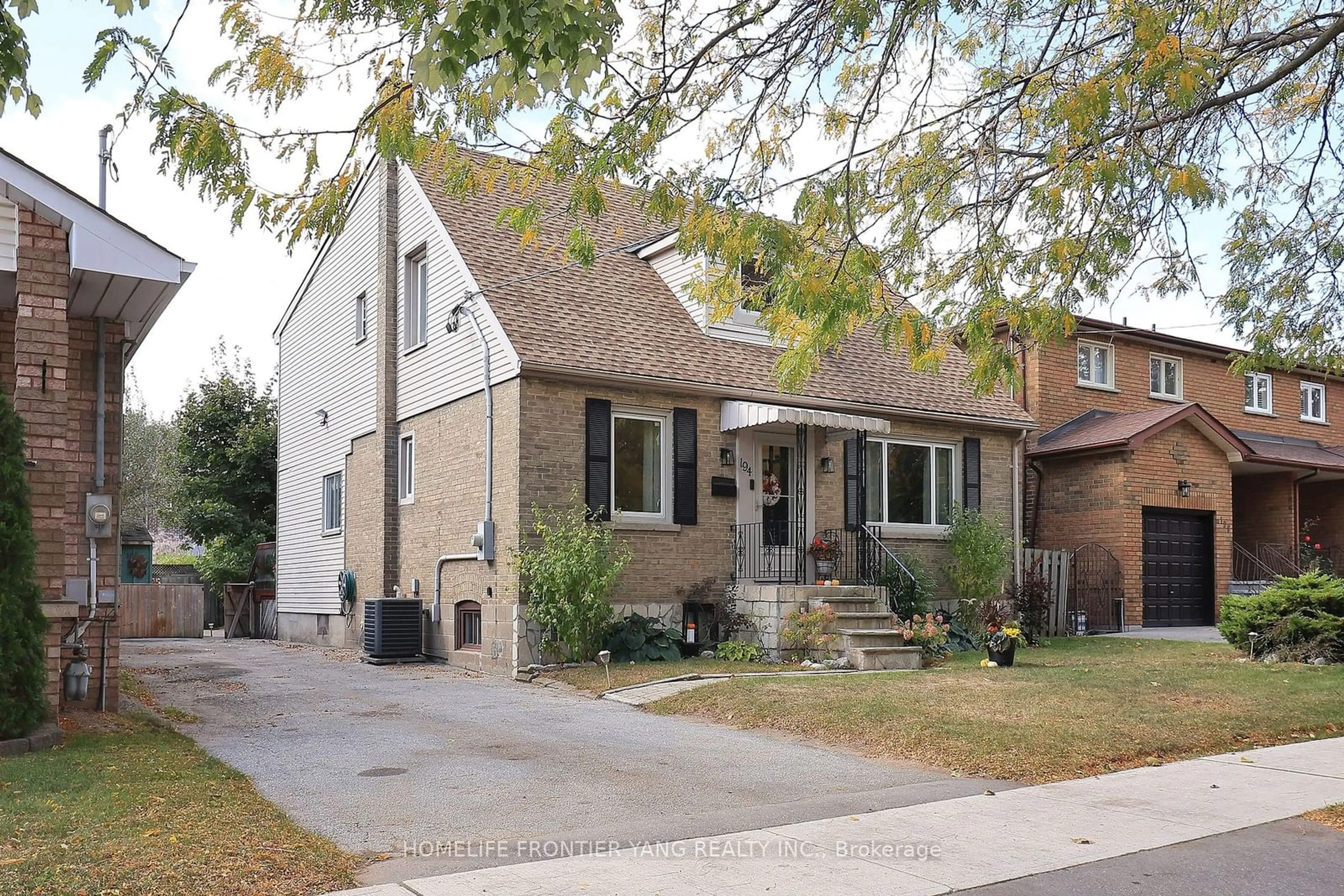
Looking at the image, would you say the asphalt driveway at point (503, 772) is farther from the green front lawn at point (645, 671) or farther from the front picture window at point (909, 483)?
the front picture window at point (909, 483)

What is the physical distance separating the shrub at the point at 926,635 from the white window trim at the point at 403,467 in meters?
8.05

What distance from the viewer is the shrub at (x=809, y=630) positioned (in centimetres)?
1498

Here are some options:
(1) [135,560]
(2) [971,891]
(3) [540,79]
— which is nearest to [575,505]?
(3) [540,79]

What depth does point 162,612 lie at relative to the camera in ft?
85.8

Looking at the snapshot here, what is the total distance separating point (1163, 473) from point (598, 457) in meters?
11.7

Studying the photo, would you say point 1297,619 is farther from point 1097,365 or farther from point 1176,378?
point 1176,378

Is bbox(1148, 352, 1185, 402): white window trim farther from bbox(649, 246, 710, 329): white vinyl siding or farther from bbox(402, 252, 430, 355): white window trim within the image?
bbox(402, 252, 430, 355): white window trim

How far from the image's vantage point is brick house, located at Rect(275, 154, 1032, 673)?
15414 millimetres

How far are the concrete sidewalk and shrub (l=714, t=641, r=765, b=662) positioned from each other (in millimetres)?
7346

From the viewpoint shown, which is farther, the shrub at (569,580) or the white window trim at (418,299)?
the white window trim at (418,299)

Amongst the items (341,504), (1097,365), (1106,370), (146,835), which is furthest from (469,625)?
(1106,370)

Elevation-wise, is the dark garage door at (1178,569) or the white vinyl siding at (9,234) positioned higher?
the white vinyl siding at (9,234)

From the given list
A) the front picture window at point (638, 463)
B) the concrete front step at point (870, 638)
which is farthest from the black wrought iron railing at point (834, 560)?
the concrete front step at point (870, 638)

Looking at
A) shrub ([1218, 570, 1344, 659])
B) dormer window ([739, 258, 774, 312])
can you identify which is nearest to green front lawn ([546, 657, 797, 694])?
dormer window ([739, 258, 774, 312])
